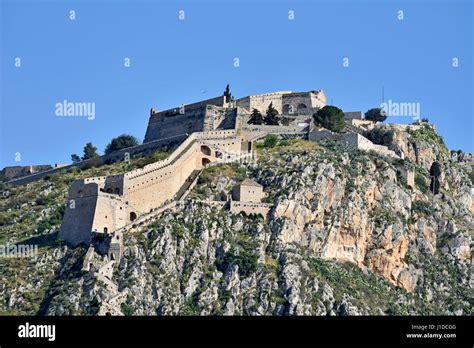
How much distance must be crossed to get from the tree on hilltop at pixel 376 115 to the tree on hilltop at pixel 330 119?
10.0m

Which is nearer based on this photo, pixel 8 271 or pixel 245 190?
pixel 8 271

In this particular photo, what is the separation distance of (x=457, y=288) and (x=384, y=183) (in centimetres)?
1058

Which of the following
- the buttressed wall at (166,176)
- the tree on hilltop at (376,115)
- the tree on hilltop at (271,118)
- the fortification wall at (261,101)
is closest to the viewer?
the buttressed wall at (166,176)

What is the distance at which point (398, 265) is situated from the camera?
323 ft

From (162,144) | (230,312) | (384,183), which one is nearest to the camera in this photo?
(230,312)

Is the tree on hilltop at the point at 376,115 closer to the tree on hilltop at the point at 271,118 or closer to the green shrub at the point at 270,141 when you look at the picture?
the tree on hilltop at the point at 271,118

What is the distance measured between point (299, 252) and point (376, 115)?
Result: 1354 inches

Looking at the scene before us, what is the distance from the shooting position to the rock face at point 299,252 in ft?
280
